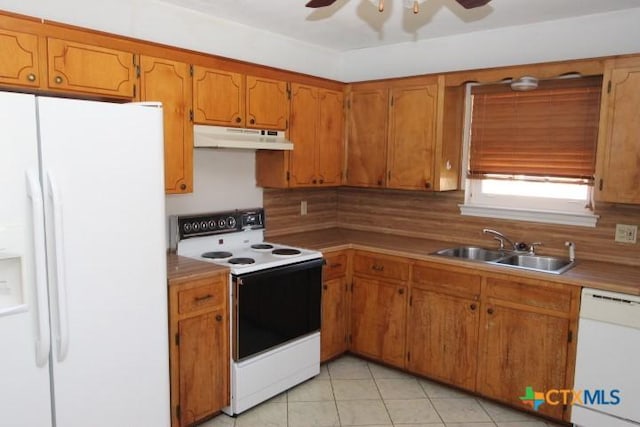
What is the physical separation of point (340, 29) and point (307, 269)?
176 cm

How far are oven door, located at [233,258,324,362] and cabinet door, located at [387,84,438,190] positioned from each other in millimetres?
944

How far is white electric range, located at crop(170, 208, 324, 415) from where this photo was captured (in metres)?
2.83

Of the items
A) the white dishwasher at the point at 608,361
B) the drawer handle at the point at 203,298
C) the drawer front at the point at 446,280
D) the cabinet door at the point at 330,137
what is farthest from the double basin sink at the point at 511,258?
the drawer handle at the point at 203,298

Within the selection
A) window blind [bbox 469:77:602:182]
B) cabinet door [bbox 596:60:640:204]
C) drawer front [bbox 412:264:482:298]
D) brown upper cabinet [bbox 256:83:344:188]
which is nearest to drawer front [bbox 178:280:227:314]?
brown upper cabinet [bbox 256:83:344:188]

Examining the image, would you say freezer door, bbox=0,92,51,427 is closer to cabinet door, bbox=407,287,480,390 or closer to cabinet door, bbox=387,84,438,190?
cabinet door, bbox=407,287,480,390

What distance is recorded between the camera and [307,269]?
316cm

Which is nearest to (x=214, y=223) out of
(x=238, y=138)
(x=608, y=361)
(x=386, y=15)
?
(x=238, y=138)

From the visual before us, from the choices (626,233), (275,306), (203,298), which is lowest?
(275,306)

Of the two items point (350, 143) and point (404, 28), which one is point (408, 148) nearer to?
Answer: point (350, 143)

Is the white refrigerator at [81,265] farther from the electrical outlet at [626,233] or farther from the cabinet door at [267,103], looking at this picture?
the electrical outlet at [626,233]

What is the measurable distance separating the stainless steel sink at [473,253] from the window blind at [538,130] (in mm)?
550

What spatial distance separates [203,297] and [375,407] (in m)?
1.27

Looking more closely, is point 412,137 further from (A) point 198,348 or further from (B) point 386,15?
(A) point 198,348

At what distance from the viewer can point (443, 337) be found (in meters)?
3.20
